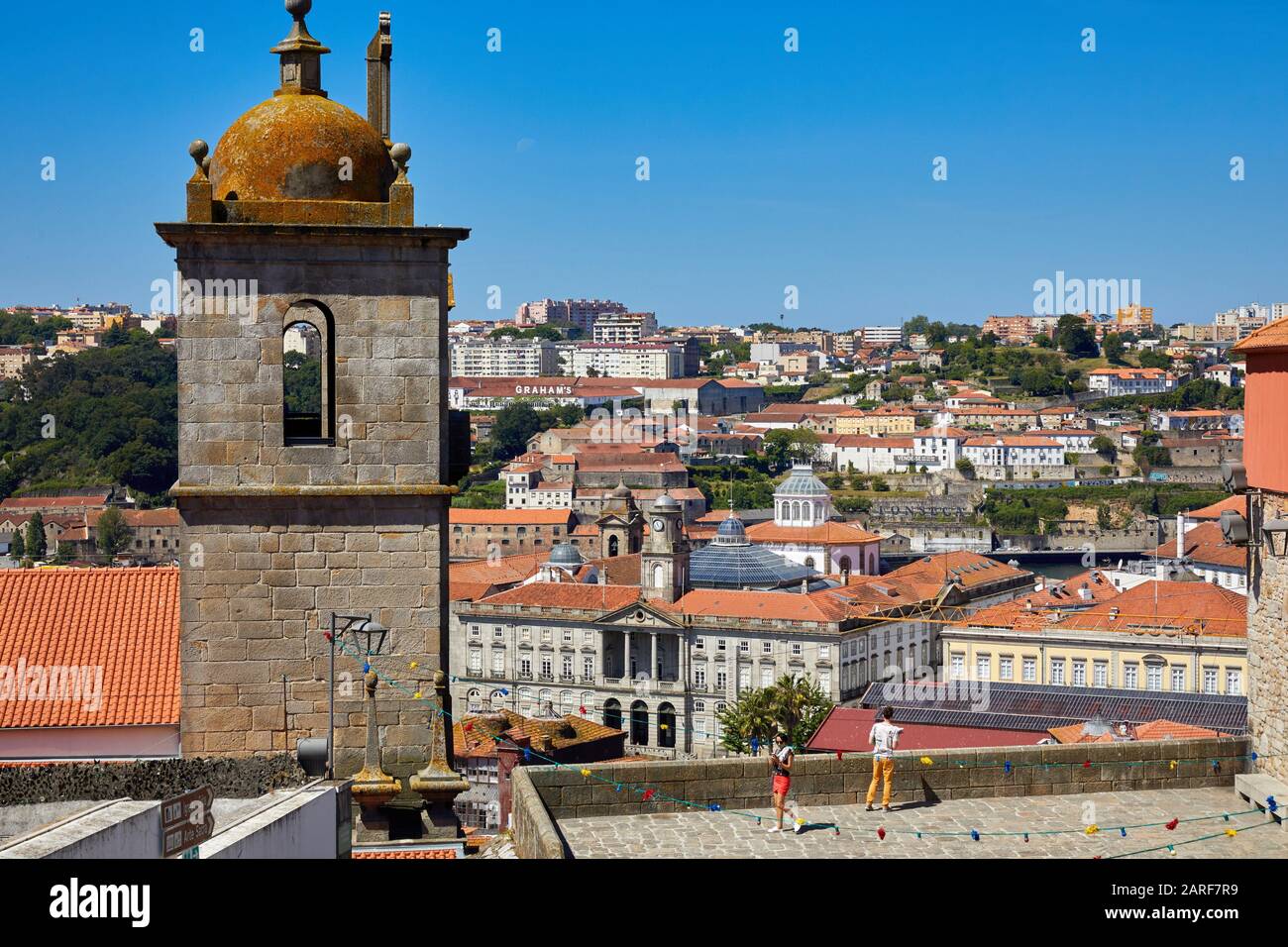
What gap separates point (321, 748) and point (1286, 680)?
392cm

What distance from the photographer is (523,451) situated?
137875 mm

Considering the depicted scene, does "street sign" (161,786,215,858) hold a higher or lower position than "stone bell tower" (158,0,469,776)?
lower

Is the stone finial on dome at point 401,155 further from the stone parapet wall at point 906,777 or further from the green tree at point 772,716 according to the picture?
the green tree at point 772,716

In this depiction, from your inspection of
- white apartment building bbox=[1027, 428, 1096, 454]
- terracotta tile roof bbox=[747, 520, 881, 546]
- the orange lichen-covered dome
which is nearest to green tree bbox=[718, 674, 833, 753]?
terracotta tile roof bbox=[747, 520, 881, 546]

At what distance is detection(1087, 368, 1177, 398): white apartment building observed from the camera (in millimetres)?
166875

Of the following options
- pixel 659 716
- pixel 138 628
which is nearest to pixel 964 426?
pixel 659 716

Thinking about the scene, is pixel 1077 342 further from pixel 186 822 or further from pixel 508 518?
pixel 186 822

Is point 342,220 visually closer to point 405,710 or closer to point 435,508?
point 435,508

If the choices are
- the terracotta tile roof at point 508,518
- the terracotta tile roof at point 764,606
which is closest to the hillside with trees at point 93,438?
the terracotta tile roof at point 508,518

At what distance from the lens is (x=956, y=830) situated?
7.75m

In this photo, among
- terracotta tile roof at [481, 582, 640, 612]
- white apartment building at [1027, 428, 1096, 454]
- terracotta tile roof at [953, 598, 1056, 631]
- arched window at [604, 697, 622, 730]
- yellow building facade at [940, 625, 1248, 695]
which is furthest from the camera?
white apartment building at [1027, 428, 1096, 454]

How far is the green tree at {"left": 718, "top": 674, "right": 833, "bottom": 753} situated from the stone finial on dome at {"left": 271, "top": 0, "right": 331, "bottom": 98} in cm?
3791

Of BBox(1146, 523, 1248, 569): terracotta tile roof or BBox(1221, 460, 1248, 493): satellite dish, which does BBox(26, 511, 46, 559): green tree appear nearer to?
BBox(1146, 523, 1248, 569): terracotta tile roof
